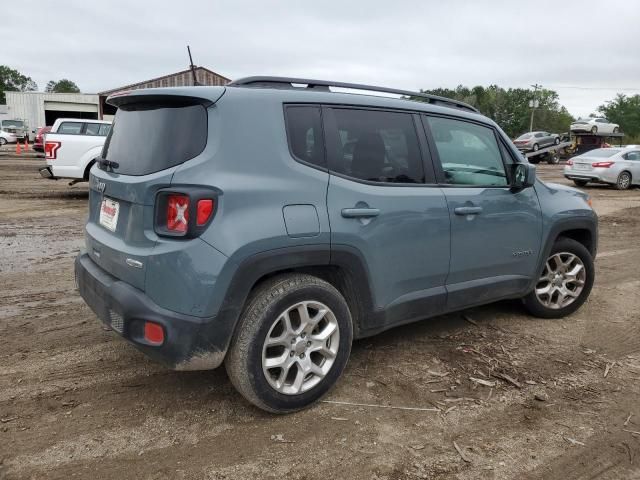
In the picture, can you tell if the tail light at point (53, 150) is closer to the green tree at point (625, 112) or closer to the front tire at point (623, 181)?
the front tire at point (623, 181)

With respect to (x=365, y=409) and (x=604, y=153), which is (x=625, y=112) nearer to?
(x=604, y=153)

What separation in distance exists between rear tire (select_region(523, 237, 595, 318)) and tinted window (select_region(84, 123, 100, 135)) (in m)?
11.3

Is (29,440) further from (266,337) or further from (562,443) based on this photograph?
(562,443)

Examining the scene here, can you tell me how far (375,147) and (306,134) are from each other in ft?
1.72

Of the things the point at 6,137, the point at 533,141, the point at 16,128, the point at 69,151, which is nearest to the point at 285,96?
the point at 69,151

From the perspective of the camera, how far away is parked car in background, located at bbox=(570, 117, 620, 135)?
31125mm

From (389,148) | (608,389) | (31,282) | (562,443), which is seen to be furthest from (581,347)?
(31,282)

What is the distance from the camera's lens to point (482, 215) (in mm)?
3791

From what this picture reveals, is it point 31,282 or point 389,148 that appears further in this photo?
point 31,282

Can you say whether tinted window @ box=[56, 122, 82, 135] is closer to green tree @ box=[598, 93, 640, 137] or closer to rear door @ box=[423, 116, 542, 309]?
rear door @ box=[423, 116, 542, 309]

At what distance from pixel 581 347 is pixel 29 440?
12.7ft

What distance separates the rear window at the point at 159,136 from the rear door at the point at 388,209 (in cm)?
78

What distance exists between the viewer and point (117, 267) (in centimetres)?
293

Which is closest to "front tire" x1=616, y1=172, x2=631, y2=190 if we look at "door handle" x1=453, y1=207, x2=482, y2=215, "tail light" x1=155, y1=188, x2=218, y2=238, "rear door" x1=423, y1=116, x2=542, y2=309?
"rear door" x1=423, y1=116, x2=542, y2=309
